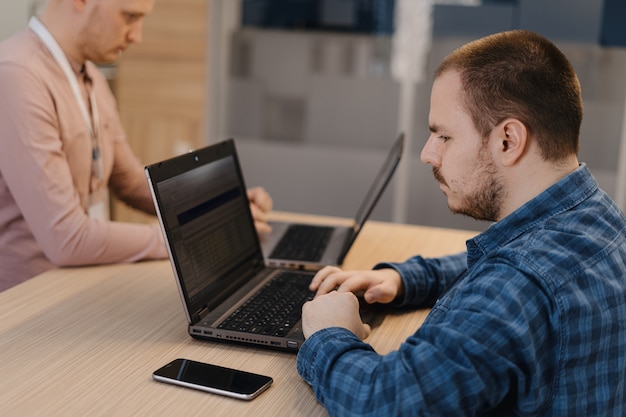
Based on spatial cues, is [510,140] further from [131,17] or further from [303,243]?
[131,17]

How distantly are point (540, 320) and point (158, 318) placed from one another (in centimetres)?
72

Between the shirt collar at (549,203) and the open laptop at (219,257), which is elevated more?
the shirt collar at (549,203)

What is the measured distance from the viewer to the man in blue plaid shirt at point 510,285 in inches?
36.5

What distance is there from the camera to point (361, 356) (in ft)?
3.37

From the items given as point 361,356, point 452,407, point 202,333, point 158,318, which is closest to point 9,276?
point 158,318

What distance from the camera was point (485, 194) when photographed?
1103mm

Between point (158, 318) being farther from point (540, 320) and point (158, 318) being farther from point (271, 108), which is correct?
point (271, 108)

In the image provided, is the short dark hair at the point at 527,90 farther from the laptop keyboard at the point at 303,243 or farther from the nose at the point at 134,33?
the nose at the point at 134,33

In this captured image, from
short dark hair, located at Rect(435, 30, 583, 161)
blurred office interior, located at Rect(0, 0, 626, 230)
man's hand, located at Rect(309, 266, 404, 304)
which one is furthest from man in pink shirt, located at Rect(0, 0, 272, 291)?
blurred office interior, located at Rect(0, 0, 626, 230)

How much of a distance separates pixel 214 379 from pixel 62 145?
0.82 meters

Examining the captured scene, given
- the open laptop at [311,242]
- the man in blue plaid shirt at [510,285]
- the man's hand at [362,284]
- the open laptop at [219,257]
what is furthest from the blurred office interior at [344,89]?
the man in blue plaid shirt at [510,285]

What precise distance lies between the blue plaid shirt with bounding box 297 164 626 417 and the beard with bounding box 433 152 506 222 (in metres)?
0.04

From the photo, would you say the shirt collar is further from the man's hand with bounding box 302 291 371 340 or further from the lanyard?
the lanyard

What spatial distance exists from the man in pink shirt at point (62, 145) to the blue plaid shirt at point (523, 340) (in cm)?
76
